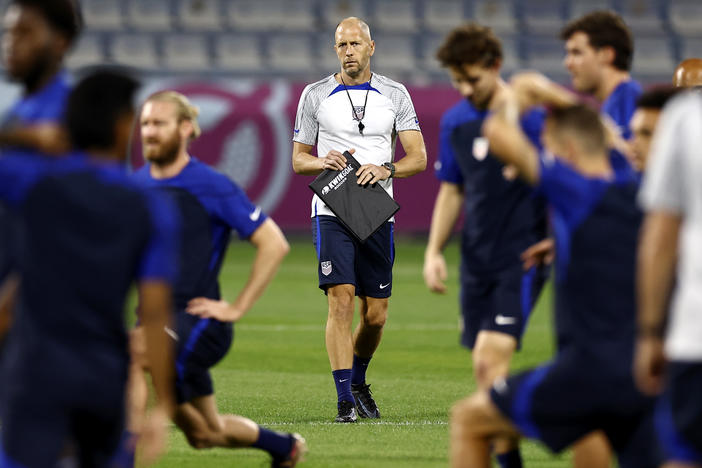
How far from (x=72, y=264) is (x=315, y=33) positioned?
23984mm

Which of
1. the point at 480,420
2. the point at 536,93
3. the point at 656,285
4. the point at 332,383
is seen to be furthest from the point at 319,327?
the point at 656,285

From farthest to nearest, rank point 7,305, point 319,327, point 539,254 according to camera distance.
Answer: point 319,327 → point 539,254 → point 7,305

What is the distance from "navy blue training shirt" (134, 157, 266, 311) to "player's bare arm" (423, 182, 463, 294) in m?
0.97

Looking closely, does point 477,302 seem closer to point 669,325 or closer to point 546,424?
point 546,424

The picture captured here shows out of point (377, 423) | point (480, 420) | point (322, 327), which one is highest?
point (480, 420)

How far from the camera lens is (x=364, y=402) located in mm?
8266

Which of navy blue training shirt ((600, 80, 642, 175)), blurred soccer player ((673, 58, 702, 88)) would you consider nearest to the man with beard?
blurred soccer player ((673, 58, 702, 88))

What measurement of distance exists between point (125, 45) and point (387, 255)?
62.4ft

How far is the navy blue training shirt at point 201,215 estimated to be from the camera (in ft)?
18.2

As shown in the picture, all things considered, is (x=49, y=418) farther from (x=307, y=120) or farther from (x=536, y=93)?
(x=307, y=120)

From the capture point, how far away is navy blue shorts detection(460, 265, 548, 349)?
19.6 feet

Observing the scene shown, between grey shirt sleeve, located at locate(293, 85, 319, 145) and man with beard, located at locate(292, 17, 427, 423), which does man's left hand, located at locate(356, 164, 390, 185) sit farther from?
grey shirt sleeve, located at locate(293, 85, 319, 145)

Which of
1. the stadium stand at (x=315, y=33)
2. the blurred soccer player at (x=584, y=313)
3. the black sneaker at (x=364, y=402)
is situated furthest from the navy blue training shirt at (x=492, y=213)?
the stadium stand at (x=315, y=33)

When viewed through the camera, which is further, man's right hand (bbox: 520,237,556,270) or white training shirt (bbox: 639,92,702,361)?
man's right hand (bbox: 520,237,556,270)
